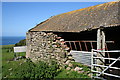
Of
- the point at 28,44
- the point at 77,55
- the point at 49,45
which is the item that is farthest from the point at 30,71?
the point at 28,44

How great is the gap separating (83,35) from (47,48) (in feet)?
9.60

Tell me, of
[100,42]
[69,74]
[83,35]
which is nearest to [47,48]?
[83,35]

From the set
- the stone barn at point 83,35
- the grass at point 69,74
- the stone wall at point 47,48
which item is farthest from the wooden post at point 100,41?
the stone wall at point 47,48

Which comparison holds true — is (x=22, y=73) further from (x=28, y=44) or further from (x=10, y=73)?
(x=28, y=44)

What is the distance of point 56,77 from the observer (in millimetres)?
8055

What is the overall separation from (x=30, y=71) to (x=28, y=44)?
15.6 ft

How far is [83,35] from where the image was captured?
10648mm

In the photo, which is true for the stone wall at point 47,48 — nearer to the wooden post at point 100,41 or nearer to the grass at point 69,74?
the grass at point 69,74

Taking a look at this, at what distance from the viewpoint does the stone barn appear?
755 cm

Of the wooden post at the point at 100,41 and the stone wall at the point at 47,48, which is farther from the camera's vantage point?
the stone wall at the point at 47,48

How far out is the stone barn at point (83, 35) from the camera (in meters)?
7.55

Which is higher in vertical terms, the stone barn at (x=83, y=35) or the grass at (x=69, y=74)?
the stone barn at (x=83, y=35)

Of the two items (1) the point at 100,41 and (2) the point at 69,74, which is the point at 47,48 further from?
(1) the point at 100,41

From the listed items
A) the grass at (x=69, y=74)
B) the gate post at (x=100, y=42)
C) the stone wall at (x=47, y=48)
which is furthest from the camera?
the stone wall at (x=47, y=48)
